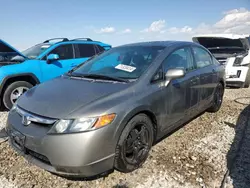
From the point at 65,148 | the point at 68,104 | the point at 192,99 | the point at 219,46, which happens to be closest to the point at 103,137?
the point at 65,148

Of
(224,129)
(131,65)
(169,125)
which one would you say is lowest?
(224,129)

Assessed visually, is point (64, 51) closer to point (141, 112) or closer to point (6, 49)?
point (6, 49)

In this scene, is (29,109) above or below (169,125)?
above

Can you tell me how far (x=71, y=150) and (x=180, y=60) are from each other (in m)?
2.26

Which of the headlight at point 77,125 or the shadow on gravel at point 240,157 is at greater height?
the headlight at point 77,125

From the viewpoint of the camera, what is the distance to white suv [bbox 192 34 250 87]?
23.2ft

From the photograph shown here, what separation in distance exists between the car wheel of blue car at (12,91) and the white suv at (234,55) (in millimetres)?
5802

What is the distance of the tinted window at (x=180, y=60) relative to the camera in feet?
10.9

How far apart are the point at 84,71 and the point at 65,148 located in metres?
1.59

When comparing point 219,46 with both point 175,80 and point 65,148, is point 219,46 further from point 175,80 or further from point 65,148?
point 65,148

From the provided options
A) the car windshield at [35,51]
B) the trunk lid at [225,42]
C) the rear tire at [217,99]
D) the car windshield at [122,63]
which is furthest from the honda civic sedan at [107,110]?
the trunk lid at [225,42]

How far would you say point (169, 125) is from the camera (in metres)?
3.24

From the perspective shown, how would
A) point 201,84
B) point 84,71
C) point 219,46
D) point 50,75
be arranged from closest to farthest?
point 84,71 < point 201,84 < point 50,75 < point 219,46

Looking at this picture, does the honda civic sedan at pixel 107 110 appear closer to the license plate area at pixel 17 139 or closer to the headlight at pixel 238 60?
the license plate area at pixel 17 139
